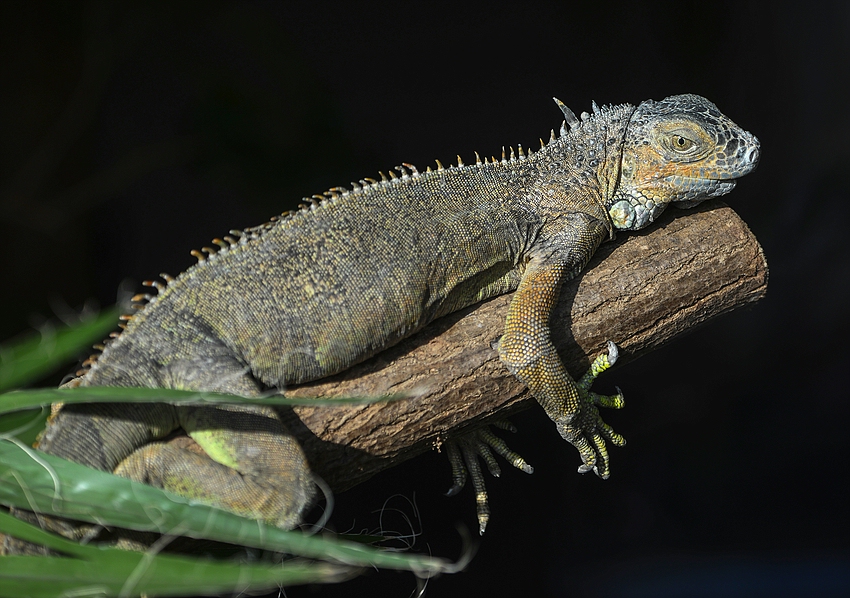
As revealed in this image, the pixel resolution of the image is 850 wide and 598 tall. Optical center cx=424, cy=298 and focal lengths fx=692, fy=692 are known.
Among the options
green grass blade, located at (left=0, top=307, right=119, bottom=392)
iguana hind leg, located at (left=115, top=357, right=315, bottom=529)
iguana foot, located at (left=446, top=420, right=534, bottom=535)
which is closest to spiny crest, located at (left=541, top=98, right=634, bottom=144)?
iguana foot, located at (left=446, top=420, right=534, bottom=535)

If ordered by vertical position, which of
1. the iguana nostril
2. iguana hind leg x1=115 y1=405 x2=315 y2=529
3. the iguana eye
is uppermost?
the iguana eye

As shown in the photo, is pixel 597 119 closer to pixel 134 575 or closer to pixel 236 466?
pixel 236 466

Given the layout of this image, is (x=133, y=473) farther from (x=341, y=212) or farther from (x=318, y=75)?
(x=318, y=75)

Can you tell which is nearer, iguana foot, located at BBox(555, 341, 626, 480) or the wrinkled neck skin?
iguana foot, located at BBox(555, 341, 626, 480)

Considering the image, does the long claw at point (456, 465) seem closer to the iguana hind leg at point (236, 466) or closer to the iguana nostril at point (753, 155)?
the iguana hind leg at point (236, 466)

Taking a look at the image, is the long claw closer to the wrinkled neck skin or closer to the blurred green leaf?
the wrinkled neck skin

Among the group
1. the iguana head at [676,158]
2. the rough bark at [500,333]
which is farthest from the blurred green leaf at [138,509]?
the iguana head at [676,158]

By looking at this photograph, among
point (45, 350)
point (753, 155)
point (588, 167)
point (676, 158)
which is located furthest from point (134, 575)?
point (753, 155)
